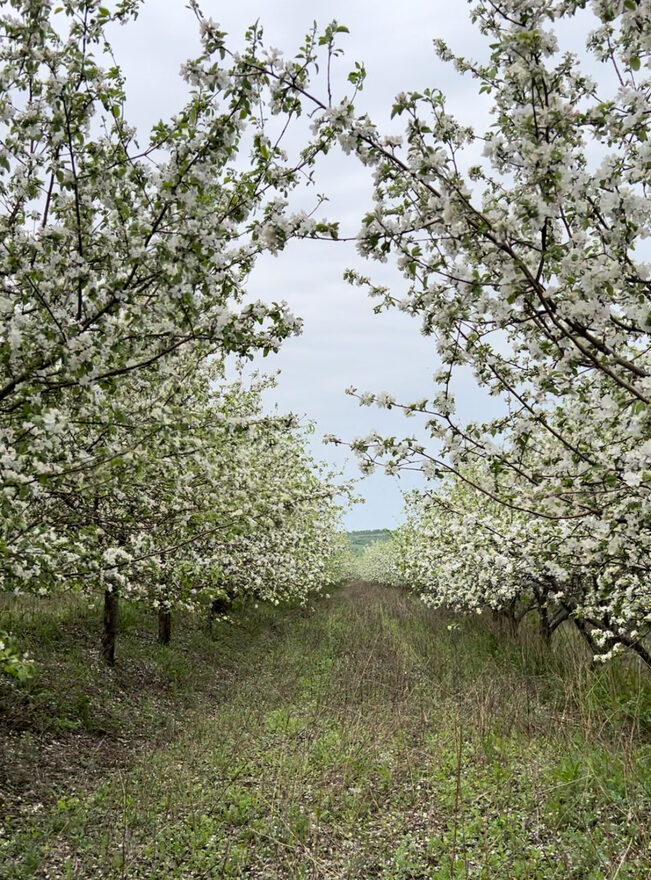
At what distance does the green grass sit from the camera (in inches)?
259

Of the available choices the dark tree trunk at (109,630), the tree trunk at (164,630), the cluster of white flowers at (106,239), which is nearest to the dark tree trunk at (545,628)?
the tree trunk at (164,630)

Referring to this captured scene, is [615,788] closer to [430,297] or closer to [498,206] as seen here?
[430,297]

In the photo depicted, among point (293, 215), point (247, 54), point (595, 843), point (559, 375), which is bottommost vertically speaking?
point (595, 843)

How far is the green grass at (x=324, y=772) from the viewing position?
6.57 m

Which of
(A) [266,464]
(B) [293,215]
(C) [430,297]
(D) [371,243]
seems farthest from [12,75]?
(A) [266,464]

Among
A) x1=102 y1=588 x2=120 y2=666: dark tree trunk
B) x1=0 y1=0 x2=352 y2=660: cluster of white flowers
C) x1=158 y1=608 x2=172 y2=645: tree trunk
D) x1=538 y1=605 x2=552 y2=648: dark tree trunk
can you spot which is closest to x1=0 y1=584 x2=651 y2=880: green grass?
x1=102 y1=588 x2=120 y2=666: dark tree trunk

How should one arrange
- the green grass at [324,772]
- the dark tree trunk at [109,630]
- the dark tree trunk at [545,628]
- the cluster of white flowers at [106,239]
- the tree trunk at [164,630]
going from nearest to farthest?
the cluster of white flowers at [106,239] < the green grass at [324,772] < the dark tree trunk at [109,630] < the dark tree trunk at [545,628] < the tree trunk at [164,630]

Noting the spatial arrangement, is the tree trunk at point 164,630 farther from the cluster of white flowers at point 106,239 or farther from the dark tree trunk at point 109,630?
the cluster of white flowers at point 106,239

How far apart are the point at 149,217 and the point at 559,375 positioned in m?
3.61

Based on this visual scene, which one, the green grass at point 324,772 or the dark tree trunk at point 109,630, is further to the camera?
the dark tree trunk at point 109,630

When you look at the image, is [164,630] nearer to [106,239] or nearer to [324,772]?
[324,772]

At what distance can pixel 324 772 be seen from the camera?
8.68 m

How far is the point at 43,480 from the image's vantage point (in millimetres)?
4582

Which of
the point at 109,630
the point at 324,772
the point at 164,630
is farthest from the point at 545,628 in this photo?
the point at 109,630
